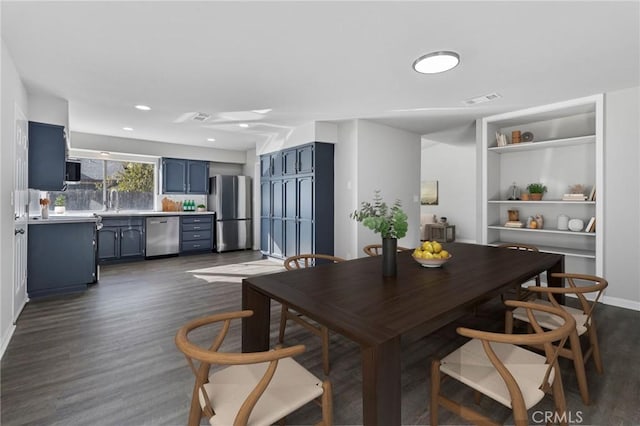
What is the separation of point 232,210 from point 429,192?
18.7 ft

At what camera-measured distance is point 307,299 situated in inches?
60.2

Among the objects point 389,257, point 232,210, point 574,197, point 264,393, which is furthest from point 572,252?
point 232,210

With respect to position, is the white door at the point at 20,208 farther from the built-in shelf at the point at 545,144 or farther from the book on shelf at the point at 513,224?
the book on shelf at the point at 513,224

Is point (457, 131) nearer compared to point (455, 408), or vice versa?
point (455, 408)

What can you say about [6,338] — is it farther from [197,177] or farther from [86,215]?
[197,177]

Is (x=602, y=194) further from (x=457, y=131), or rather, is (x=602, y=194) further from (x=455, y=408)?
(x=455, y=408)

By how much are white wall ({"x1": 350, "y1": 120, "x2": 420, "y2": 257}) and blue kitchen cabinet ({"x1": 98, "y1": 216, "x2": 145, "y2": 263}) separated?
12.9ft

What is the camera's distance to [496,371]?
1388 mm

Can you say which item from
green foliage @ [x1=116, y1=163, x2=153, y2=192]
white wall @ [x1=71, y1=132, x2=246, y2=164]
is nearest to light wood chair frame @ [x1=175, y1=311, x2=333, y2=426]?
white wall @ [x1=71, y1=132, x2=246, y2=164]

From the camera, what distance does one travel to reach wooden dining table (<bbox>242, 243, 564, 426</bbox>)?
112 cm

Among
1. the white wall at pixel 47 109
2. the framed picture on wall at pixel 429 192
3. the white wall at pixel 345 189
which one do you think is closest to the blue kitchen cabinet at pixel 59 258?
the white wall at pixel 47 109

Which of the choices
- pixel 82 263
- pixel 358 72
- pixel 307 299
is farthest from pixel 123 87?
pixel 307 299

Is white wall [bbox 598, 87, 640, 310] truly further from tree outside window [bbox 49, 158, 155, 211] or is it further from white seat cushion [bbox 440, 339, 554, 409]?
tree outside window [bbox 49, 158, 155, 211]

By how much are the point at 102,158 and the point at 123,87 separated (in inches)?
144
